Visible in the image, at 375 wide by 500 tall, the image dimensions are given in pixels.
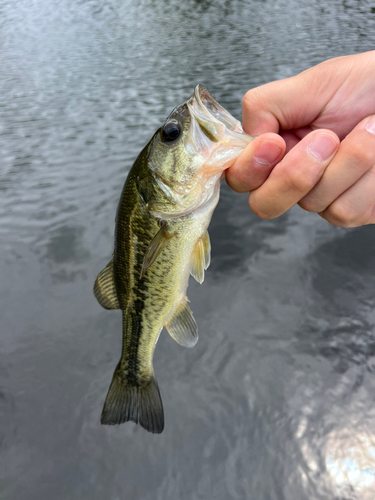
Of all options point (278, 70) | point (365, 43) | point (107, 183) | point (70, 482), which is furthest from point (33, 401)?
point (365, 43)

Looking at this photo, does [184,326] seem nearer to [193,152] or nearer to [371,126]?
[193,152]

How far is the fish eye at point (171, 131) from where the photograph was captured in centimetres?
197

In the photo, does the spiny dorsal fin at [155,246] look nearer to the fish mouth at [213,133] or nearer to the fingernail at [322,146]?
the fish mouth at [213,133]

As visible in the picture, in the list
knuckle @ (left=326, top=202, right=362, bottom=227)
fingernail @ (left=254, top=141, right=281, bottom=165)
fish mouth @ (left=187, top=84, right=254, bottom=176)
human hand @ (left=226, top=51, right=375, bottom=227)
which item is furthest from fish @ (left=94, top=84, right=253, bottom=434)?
knuckle @ (left=326, top=202, right=362, bottom=227)

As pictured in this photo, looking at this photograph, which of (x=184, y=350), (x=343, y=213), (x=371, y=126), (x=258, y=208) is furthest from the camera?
(x=184, y=350)

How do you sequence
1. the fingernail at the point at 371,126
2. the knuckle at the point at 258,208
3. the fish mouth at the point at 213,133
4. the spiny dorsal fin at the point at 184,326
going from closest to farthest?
the fingernail at the point at 371,126 → the fish mouth at the point at 213,133 → the knuckle at the point at 258,208 → the spiny dorsal fin at the point at 184,326

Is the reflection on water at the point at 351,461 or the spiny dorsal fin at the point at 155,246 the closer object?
the spiny dorsal fin at the point at 155,246

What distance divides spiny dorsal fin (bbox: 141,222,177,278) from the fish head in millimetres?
139

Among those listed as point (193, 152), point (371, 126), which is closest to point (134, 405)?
point (193, 152)

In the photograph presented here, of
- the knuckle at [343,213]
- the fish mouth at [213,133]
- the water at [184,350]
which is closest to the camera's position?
the fish mouth at [213,133]

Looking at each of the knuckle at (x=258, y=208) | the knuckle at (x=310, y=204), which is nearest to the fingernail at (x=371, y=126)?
the knuckle at (x=310, y=204)

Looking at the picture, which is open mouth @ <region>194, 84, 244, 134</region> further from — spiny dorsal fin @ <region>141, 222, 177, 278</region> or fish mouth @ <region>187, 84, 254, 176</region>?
spiny dorsal fin @ <region>141, 222, 177, 278</region>

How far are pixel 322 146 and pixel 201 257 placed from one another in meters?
1.03

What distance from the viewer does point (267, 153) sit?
6.17 ft
